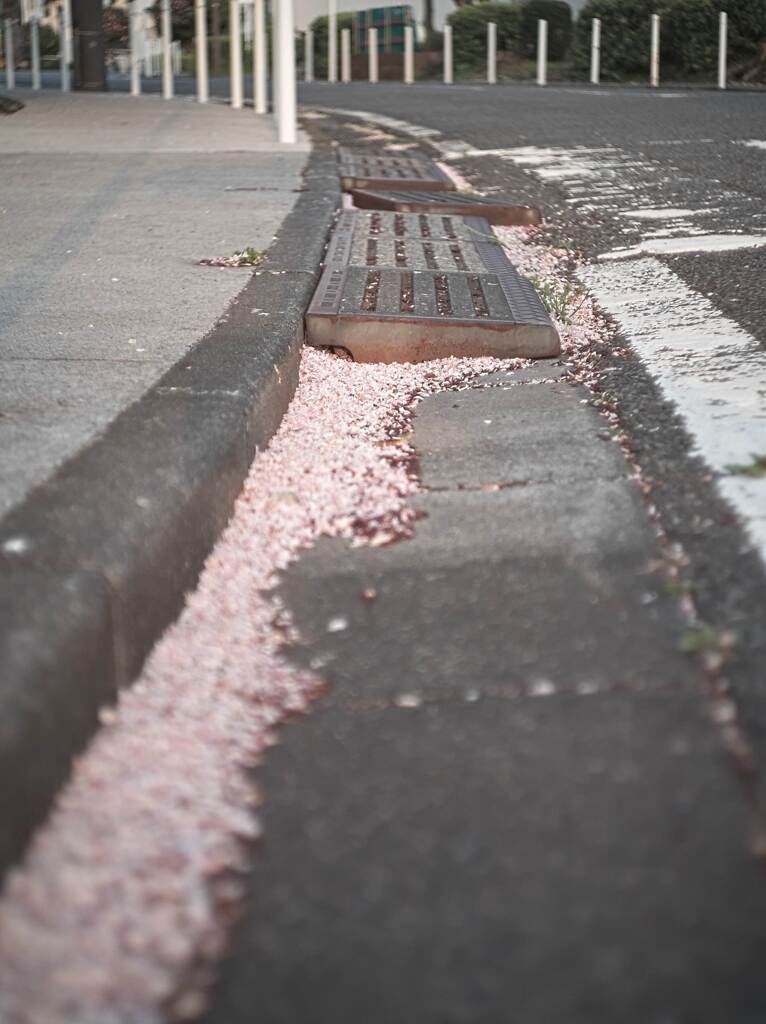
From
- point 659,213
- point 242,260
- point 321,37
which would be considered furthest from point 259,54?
point 321,37

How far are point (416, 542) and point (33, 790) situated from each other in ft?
3.25

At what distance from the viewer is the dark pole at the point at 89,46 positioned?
54.2 feet

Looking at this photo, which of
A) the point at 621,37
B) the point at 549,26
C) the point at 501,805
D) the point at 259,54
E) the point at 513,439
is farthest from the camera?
the point at 549,26

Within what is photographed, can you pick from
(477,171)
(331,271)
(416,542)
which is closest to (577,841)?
(416,542)

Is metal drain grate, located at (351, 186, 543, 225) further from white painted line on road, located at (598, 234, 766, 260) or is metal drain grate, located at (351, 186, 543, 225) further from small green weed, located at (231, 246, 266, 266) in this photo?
small green weed, located at (231, 246, 266, 266)

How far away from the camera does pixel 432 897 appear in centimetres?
132

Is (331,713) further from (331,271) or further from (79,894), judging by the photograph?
(331,271)

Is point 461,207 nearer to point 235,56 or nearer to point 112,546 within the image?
point 112,546

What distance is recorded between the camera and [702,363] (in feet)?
10.3

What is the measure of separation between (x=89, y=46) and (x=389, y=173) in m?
11.3

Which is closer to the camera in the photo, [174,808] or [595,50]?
[174,808]

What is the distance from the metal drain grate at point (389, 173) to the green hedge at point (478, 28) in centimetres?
2039

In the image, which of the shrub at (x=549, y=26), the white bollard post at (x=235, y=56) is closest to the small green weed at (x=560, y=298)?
the white bollard post at (x=235, y=56)

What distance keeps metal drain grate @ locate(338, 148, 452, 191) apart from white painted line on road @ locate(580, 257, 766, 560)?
1976mm
